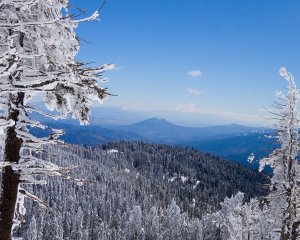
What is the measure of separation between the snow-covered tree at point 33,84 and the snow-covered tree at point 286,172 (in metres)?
11.7

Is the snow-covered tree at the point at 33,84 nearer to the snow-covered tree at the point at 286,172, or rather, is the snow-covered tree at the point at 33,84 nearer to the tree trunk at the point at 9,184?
the tree trunk at the point at 9,184

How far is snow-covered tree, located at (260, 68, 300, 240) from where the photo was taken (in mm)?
15672

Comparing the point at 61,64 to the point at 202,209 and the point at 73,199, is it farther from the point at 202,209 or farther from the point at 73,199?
the point at 202,209

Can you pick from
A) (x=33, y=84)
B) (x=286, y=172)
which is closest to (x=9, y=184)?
(x=33, y=84)

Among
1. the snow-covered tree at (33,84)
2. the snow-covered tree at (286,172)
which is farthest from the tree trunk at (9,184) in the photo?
the snow-covered tree at (286,172)

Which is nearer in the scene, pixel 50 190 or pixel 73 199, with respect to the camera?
pixel 73 199

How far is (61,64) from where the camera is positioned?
17.8ft

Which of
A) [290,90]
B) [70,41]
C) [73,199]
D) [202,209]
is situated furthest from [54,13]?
[202,209]

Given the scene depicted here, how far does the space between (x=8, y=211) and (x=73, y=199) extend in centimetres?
13857

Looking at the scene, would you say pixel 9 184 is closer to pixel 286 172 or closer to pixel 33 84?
pixel 33 84

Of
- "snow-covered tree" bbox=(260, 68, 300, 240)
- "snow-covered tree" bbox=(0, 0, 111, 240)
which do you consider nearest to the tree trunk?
"snow-covered tree" bbox=(0, 0, 111, 240)

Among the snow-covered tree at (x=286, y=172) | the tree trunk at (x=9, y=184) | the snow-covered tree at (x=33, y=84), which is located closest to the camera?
the snow-covered tree at (x=33, y=84)

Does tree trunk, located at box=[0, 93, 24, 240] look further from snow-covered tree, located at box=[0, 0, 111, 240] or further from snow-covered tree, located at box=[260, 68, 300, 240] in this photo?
snow-covered tree, located at box=[260, 68, 300, 240]

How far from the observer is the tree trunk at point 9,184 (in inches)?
237
